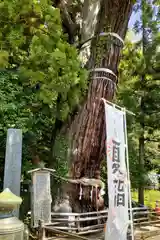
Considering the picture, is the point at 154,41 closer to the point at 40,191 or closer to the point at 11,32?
the point at 11,32

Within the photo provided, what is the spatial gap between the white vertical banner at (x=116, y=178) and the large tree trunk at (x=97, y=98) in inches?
43.6

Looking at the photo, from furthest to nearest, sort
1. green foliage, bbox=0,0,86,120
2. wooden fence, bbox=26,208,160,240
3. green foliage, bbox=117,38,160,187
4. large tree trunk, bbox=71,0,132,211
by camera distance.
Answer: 1. green foliage, bbox=117,38,160,187
2. large tree trunk, bbox=71,0,132,211
3. green foliage, bbox=0,0,86,120
4. wooden fence, bbox=26,208,160,240

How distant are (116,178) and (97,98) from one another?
1888 millimetres

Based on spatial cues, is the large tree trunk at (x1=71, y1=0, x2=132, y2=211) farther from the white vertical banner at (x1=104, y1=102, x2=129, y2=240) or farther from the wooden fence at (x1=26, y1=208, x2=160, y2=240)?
the white vertical banner at (x1=104, y1=102, x2=129, y2=240)

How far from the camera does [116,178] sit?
3.79m

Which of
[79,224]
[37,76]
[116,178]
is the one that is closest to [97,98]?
[37,76]

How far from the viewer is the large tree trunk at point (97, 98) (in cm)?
505

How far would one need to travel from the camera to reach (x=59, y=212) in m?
4.79

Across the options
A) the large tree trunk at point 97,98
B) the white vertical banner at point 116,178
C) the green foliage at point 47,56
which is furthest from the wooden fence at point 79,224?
the green foliage at point 47,56

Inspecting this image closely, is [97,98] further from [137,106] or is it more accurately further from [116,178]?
[137,106]

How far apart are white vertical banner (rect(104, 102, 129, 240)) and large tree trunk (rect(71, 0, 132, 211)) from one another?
43.6 inches

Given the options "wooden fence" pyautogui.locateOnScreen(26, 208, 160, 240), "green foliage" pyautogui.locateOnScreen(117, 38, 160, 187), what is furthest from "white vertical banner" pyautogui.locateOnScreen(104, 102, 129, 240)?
"green foliage" pyautogui.locateOnScreen(117, 38, 160, 187)

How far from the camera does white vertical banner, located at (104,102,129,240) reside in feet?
11.8

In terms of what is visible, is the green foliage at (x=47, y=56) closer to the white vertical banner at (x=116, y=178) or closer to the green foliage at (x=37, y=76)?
the green foliage at (x=37, y=76)
